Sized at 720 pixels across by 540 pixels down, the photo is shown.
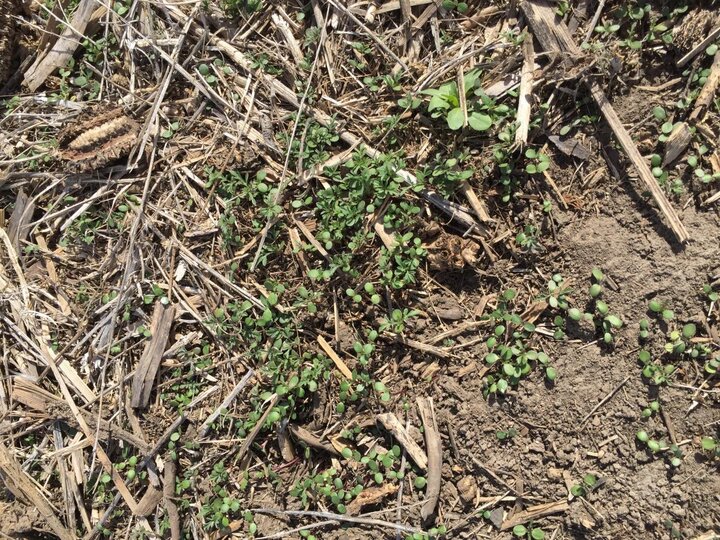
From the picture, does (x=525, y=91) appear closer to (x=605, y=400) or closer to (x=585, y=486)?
(x=605, y=400)

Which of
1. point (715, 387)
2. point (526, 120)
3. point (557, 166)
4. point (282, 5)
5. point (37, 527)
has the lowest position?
point (37, 527)

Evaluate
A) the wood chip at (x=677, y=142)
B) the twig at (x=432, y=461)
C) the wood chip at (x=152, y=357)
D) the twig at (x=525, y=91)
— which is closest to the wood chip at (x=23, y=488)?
the wood chip at (x=152, y=357)

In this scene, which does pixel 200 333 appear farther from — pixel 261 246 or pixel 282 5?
pixel 282 5

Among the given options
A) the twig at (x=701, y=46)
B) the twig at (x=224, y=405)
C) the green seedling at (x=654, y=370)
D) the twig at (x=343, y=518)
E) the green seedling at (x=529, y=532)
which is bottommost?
the twig at (x=343, y=518)

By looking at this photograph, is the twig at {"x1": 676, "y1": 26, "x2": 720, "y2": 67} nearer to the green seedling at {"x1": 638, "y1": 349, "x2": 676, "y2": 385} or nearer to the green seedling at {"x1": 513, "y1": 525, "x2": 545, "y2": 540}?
the green seedling at {"x1": 638, "y1": 349, "x2": 676, "y2": 385}

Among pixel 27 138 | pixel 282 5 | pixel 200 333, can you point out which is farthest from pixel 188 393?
pixel 282 5

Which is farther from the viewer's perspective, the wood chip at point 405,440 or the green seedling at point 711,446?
the wood chip at point 405,440

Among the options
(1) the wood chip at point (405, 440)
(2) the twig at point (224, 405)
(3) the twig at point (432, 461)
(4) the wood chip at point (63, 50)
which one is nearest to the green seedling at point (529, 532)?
(3) the twig at point (432, 461)

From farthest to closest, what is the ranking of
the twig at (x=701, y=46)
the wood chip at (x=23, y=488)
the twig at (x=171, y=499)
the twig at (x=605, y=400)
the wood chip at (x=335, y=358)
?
the wood chip at (x=23, y=488)
the twig at (x=171, y=499)
the wood chip at (x=335, y=358)
the twig at (x=605, y=400)
the twig at (x=701, y=46)

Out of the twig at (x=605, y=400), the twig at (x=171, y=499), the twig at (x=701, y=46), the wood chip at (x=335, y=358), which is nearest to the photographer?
the twig at (x=701, y=46)

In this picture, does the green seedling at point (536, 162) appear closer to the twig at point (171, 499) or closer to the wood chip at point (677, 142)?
the wood chip at point (677, 142)

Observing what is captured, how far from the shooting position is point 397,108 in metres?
3.15

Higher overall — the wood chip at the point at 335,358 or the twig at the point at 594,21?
the twig at the point at 594,21

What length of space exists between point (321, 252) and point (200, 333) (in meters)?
0.91
